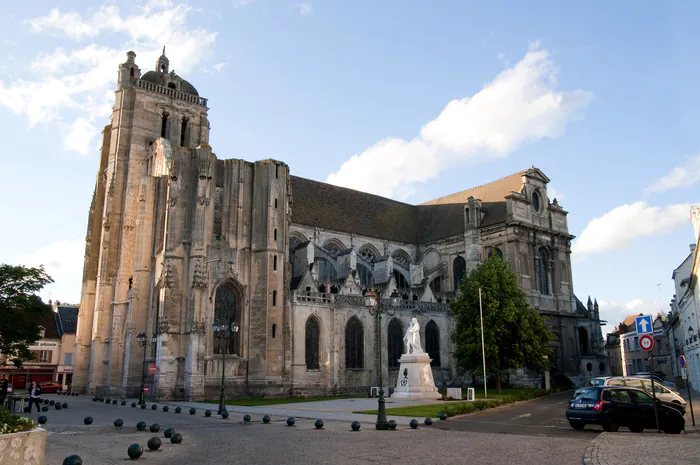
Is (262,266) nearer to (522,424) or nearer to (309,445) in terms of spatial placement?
(522,424)

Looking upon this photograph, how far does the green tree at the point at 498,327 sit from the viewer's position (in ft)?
128

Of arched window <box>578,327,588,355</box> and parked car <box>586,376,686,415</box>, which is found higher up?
arched window <box>578,327,588,355</box>

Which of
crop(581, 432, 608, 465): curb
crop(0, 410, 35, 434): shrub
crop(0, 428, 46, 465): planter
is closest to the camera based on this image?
crop(0, 428, 46, 465): planter

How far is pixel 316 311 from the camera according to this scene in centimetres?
4100

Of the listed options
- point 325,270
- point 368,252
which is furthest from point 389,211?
point 325,270

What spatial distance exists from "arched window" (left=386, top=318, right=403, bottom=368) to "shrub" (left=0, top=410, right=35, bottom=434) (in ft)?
121

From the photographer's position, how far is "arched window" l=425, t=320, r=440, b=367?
4716cm

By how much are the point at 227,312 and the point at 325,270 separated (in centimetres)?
1296

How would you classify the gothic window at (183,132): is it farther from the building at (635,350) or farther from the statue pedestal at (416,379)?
the building at (635,350)

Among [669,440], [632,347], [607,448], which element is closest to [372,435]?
[607,448]

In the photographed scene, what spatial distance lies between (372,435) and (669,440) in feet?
23.3

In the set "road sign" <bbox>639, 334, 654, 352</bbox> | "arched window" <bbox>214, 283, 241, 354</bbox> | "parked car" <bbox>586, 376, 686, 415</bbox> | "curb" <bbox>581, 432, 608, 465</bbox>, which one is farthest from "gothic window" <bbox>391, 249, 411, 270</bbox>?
"curb" <bbox>581, 432, 608, 465</bbox>

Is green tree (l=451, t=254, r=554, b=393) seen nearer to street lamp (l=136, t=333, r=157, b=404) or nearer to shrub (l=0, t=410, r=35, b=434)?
street lamp (l=136, t=333, r=157, b=404)

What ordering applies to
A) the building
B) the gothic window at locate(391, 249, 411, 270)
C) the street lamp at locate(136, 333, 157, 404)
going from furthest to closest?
the building < the gothic window at locate(391, 249, 411, 270) < the street lamp at locate(136, 333, 157, 404)
